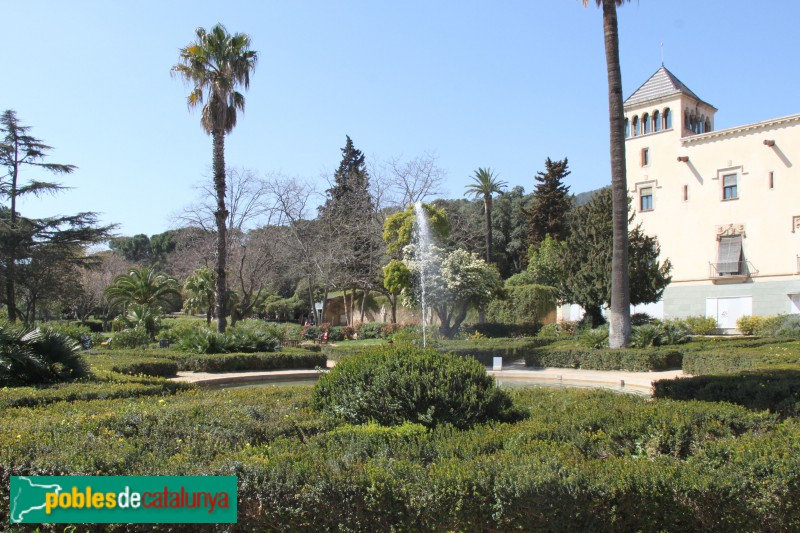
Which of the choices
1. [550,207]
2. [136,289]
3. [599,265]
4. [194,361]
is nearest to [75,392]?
[194,361]

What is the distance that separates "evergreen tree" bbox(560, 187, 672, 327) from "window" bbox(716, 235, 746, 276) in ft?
32.6

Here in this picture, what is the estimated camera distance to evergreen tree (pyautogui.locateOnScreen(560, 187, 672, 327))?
2398 cm

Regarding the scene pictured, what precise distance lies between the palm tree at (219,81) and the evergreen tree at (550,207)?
94.9 ft

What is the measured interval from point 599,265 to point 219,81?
1526 cm

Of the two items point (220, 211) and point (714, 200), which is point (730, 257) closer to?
point (714, 200)

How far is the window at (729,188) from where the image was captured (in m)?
33.3

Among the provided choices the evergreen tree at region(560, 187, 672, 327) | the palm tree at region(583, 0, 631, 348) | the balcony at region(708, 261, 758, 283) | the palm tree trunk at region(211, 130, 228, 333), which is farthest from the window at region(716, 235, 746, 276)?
the palm tree trunk at region(211, 130, 228, 333)

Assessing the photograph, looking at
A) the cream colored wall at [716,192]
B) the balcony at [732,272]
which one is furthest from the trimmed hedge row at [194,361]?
the cream colored wall at [716,192]

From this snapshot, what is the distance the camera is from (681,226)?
35.3 m

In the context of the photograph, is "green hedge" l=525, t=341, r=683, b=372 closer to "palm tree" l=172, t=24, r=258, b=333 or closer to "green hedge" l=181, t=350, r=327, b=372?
"green hedge" l=181, t=350, r=327, b=372

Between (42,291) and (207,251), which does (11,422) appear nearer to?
(42,291)

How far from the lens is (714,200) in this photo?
3400cm

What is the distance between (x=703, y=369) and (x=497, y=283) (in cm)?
1287

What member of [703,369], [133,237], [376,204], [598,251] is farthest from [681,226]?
[133,237]
